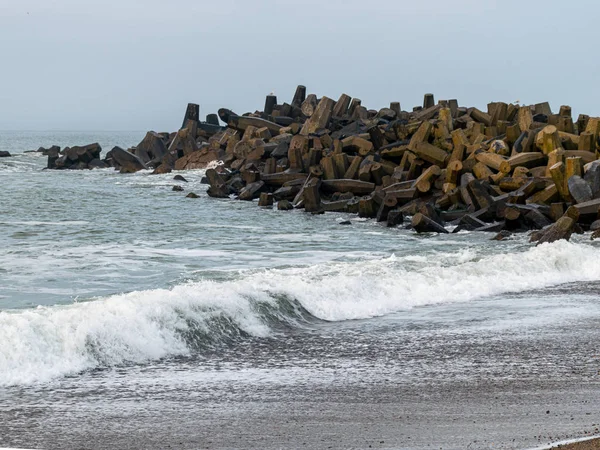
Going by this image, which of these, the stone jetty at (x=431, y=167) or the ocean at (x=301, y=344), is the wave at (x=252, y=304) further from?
the stone jetty at (x=431, y=167)

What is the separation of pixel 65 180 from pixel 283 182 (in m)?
15.1

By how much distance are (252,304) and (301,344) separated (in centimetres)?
150

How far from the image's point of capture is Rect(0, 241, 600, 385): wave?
27.9 feet

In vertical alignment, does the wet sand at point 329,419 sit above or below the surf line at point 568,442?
below

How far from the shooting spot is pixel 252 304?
1077cm

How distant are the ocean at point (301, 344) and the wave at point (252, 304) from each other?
28 millimetres

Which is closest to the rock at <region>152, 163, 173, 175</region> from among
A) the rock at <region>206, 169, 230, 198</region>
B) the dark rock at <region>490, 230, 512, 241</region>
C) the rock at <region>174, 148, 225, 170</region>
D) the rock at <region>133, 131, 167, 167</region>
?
the rock at <region>174, 148, 225, 170</region>

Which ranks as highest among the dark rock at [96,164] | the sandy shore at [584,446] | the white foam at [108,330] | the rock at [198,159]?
the rock at [198,159]

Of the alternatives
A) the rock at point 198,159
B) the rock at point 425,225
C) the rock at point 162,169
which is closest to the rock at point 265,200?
the rock at point 425,225

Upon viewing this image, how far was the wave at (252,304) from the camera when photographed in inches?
334

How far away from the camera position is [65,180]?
130ft

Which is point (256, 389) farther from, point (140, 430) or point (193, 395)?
point (140, 430)

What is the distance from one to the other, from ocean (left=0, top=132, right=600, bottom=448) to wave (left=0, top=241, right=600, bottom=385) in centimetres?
3

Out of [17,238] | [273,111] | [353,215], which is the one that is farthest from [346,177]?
[273,111]
